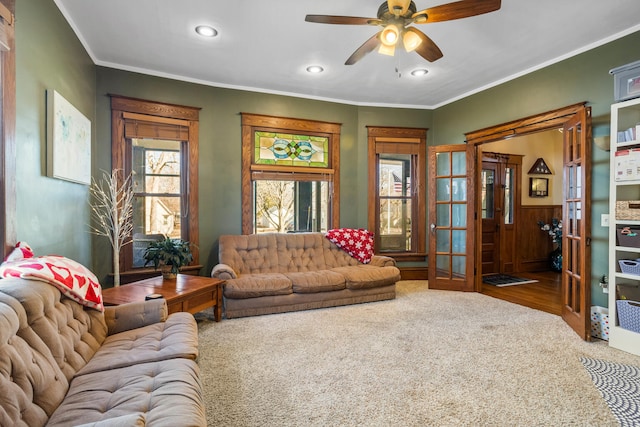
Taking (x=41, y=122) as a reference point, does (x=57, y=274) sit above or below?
below

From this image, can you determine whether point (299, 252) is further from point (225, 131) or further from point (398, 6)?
point (398, 6)

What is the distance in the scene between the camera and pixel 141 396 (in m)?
1.34

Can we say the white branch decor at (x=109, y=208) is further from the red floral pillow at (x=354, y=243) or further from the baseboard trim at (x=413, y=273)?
the baseboard trim at (x=413, y=273)

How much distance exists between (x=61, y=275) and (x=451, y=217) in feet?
15.0

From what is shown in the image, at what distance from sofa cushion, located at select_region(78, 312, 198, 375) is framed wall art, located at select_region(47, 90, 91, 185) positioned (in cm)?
142

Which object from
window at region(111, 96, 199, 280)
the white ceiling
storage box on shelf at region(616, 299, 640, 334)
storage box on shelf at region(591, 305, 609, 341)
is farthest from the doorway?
window at region(111, 96, 199, 280)

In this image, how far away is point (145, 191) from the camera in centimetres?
Result: 407

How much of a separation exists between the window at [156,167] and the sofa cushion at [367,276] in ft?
6.36

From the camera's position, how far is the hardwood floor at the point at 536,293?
4023mm

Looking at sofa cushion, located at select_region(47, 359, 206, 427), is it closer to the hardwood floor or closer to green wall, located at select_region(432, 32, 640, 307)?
green wall, located at select_region(432, 32, 640, 307)

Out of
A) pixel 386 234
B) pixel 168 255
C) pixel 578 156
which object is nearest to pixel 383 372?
pixel 168 255

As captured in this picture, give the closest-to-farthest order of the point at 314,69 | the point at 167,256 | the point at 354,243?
the point at 167,256, the point at 314,69, the point at 354,243

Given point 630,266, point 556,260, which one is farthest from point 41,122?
point 556,260

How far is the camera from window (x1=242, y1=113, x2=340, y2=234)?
4570 millimetres
